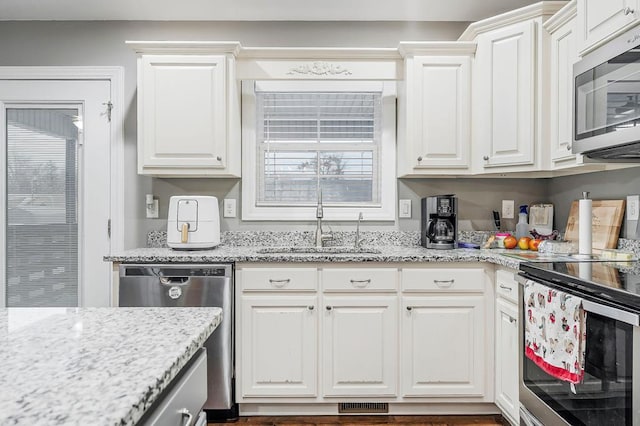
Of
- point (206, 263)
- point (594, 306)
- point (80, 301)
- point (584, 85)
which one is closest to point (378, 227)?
point (206, 263)

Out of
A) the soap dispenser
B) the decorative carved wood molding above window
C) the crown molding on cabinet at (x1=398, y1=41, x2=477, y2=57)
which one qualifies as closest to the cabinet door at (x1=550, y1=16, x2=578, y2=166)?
the crown molding on cabinet at (x1=398, y1=41, x2=477, y2=57)

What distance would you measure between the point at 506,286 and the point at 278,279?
45.8 inches

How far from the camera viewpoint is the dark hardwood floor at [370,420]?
2270 millimetres

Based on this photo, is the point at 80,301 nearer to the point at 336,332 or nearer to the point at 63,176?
the point at 63,176

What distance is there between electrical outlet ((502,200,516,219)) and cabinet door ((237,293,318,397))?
1.47m

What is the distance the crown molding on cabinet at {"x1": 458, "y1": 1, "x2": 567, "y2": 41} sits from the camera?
226 centimetres

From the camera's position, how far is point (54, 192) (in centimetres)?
284

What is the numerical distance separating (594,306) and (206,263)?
174 cm

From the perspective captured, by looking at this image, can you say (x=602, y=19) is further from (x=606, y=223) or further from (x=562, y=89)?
(x=606, y=223)

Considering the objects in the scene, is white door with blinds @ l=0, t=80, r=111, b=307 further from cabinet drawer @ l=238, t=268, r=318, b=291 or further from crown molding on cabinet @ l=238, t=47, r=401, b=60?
cabinet drawer @ l=238, t=268, r=318, b=291

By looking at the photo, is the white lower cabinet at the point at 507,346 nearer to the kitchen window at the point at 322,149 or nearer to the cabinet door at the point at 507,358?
the cabinet door at the point at 507,358

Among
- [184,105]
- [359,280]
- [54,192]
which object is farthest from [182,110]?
[359,280]

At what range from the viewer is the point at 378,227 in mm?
2863

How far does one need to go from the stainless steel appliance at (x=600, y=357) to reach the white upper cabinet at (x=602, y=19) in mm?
945
